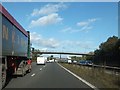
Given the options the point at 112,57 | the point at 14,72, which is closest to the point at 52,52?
the point at 112,57

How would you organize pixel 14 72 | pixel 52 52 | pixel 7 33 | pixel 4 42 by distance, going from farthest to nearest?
pixel 52 52, pixel 14 72, pixel 7 33, pixel 4 42

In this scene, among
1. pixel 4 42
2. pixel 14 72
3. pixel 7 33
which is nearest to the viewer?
pixel 4 42

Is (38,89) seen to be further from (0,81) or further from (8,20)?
(8,20)

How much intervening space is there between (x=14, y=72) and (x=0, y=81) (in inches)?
341

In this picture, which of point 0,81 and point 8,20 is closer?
point 0,81

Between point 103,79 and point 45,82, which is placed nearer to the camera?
point 45,82

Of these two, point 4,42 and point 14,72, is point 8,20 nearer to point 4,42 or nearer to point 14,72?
point 4,42

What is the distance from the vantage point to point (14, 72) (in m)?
25.4

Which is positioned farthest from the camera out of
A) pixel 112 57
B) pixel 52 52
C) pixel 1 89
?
pixel 52 52

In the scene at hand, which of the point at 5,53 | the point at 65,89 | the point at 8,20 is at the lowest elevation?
the point at 65,89

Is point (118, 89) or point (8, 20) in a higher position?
point (8, 20)

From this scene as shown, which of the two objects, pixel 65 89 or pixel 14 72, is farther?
pixel 14 72

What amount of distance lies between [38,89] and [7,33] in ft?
13.5

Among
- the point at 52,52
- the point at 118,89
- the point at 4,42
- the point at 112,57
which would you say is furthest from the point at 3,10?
the point at 52,52
